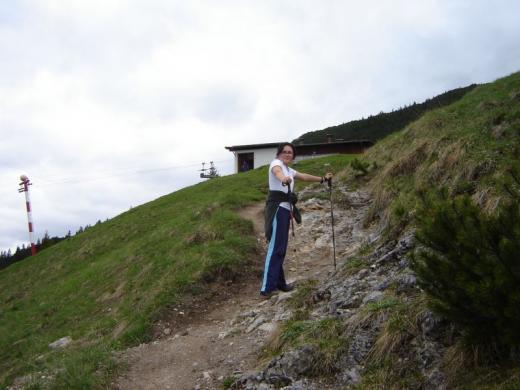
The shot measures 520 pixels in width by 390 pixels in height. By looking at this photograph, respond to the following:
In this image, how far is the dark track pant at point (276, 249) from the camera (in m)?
7.07

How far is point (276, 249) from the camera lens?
7.05 m

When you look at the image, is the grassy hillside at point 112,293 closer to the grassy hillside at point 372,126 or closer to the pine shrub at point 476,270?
the pine shrub at point 476,270

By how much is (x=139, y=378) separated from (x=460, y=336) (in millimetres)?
3744

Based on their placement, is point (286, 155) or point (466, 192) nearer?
point (466, 192)

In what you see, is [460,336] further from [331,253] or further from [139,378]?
[331,253]

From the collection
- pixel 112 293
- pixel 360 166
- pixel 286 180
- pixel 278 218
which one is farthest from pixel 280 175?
pixel 360 166

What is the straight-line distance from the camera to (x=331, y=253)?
946 cm

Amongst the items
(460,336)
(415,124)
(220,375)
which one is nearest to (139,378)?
(220,375)

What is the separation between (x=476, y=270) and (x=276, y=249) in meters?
4.44

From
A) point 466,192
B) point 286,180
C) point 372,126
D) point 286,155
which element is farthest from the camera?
point 372,126

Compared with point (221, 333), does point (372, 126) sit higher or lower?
higher

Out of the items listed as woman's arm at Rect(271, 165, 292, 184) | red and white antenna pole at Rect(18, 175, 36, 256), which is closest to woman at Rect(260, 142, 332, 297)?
woman's arm at Rect(271, 165, 292, 184)

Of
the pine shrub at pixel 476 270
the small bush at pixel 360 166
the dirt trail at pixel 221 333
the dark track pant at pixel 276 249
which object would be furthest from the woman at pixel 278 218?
the small bush at pixel 360 166

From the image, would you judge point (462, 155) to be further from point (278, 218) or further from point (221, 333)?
point (221, 333)
